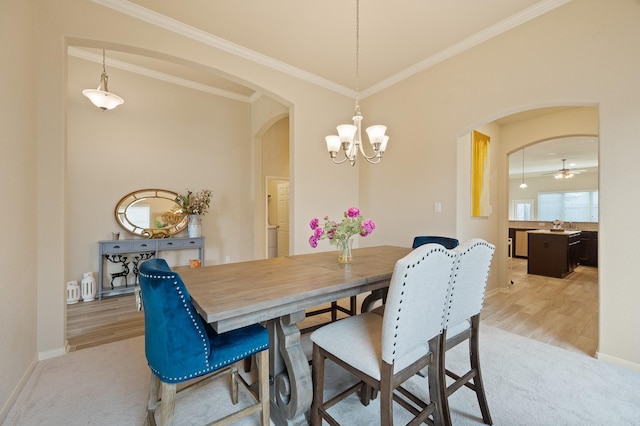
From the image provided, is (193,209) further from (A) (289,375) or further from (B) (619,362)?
(B) (619,362)

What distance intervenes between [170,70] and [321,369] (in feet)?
15.6

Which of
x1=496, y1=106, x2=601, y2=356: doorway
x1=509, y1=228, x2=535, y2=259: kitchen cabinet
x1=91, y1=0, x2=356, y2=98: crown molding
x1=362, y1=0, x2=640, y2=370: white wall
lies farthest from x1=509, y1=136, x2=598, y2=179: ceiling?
x1=91, y1=0, x2=356, y2=98: crown molding

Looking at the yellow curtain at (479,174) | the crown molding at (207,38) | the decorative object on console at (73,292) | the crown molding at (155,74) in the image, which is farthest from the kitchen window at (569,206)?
the decorative object on console at (73,292)

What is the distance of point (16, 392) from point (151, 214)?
2872mm

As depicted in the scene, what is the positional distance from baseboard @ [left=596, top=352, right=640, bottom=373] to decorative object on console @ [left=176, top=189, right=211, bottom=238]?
4.93 metres

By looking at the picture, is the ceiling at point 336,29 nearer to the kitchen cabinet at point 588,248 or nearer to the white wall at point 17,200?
the white wall at point 17,200

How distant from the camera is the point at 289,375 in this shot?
145cm

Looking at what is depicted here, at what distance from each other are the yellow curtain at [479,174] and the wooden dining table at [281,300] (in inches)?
95.9

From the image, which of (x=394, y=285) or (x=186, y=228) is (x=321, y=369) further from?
(x=186, y=228)

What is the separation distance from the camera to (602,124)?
85.0 inches

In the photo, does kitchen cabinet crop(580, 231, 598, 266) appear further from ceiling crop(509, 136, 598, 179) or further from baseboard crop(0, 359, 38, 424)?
baseboard crop(0, 359, 38, 424)

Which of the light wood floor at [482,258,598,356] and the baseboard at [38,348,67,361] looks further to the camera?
the light wood floor at [482,258,598,356]

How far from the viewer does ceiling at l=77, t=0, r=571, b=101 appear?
246cm

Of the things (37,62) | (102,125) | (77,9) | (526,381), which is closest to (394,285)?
(526,381)
